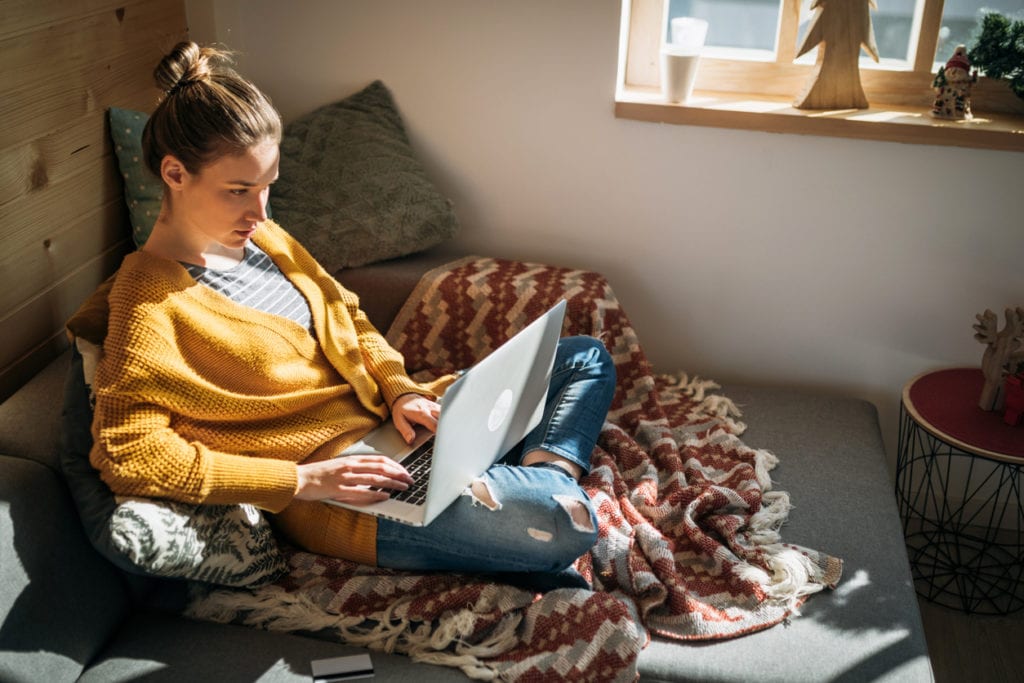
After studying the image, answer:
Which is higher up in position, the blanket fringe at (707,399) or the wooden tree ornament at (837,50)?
the wooden tree ornament at (837,50)

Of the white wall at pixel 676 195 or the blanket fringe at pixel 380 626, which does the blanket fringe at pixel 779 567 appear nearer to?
the blanket fringe at pixel 380 626

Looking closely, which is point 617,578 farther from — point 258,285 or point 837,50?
point 837,50

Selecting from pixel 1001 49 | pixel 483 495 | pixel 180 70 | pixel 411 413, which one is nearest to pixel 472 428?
pixel 483 495

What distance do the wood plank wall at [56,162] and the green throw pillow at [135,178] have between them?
30 mm

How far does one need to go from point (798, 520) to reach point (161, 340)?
116 centimetres

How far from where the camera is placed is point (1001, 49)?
2004 millimetres

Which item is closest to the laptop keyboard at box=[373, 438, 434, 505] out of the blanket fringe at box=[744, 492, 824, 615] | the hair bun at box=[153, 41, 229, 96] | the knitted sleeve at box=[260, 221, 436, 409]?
the knitted sleeve at box=[260, 221, 436, 409]

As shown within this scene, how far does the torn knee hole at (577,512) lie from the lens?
5.01ft

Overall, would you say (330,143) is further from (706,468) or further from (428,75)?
(706,468)

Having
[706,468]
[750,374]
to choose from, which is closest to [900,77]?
Answer: [750,374]

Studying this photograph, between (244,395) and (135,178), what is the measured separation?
672 millimetres

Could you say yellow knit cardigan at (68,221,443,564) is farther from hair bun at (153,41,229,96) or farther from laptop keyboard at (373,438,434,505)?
hair bun at (153,41,229,96)

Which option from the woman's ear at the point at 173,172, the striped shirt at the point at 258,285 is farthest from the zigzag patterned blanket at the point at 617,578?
the woman's ear at the point at 173,172

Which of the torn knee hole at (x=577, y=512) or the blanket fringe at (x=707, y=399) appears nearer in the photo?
the torn knee hole at (x=577, y=512)
